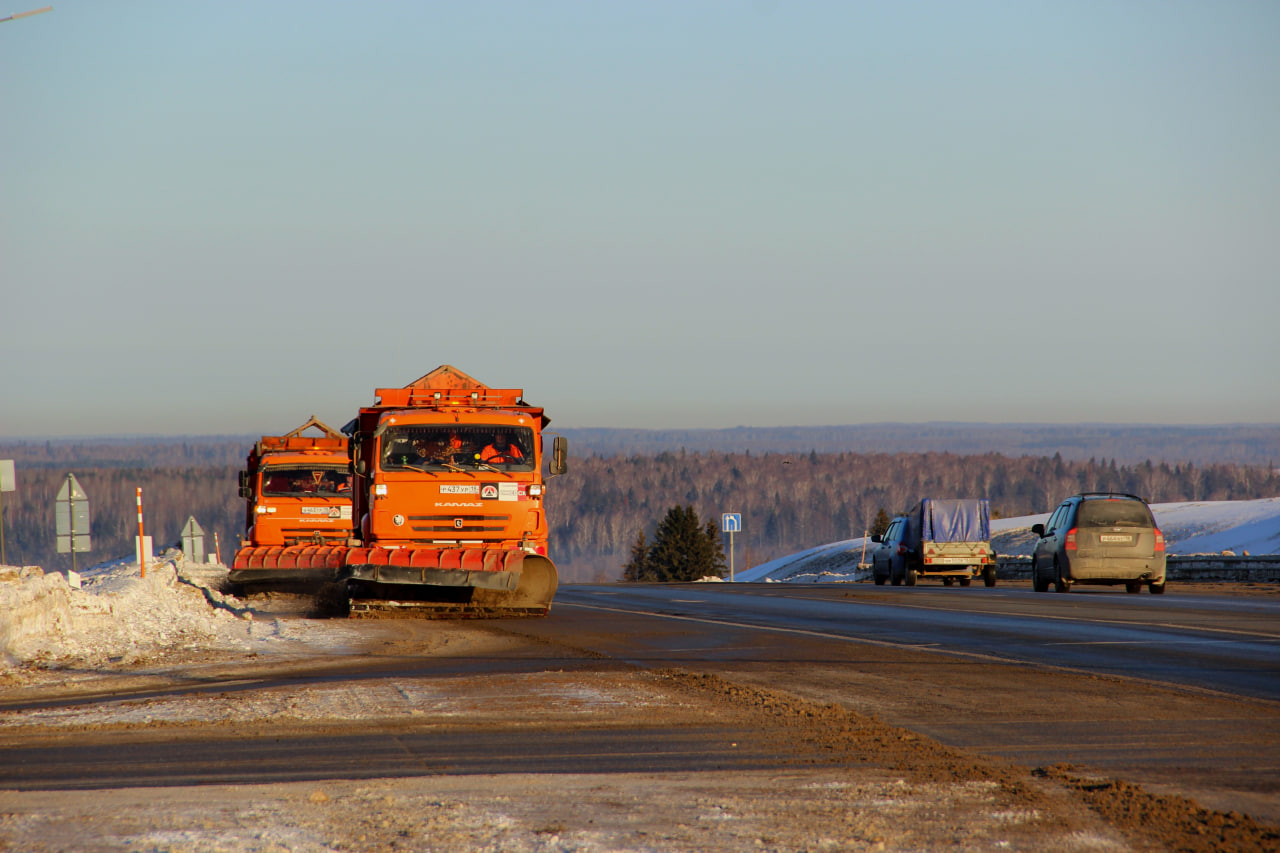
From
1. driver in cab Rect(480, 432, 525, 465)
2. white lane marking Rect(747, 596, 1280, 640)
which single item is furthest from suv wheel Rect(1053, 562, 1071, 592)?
driver in cab Rect(480, 432, 525, 465)

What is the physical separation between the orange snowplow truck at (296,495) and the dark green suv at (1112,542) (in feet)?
46.1

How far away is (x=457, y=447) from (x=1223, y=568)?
2231cm

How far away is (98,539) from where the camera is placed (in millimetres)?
141875

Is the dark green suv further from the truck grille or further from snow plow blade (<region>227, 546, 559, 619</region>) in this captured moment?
the truck grille

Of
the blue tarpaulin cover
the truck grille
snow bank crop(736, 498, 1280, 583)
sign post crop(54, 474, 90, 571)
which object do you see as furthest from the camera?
snow bank crop(736, 498, 1280, 583)

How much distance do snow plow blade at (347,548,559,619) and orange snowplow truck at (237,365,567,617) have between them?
1 centimetres

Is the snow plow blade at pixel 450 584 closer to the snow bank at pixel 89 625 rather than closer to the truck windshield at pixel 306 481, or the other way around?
the snow bank at pixel 89 625

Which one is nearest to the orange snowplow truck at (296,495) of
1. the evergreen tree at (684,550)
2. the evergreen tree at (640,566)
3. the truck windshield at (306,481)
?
the truck windshield at (306,481)

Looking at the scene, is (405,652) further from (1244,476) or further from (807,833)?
(1244,476)

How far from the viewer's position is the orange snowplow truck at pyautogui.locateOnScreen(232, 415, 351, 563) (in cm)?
2566

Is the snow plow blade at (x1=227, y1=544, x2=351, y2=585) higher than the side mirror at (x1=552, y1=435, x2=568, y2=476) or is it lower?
lower

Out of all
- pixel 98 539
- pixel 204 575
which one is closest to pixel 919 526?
pixel 204 575

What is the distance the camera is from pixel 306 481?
2605cm

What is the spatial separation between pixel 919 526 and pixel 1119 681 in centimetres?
2369
